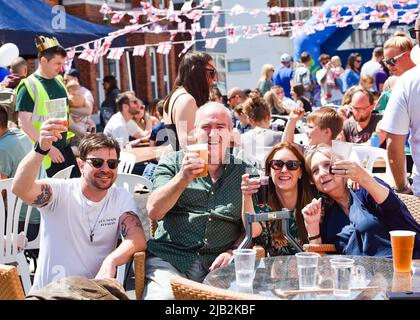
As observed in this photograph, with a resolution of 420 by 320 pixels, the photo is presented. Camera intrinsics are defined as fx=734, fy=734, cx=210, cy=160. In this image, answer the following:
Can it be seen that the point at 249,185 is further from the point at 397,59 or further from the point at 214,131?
the point at 397,59

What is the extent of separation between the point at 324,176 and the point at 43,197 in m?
1.43

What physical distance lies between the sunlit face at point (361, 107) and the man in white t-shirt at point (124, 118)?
3.33m

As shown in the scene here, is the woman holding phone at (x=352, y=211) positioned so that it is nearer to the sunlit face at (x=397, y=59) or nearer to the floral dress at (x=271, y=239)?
the floral dress at (x=271, y=239)

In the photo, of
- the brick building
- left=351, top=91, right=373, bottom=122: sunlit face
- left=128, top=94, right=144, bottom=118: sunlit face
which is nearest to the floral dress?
left=351, top=91, right=373, bottom=122: sunlit face

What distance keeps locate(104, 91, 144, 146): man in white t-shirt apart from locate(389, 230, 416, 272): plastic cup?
6457mm

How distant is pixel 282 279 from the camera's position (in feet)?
9.77

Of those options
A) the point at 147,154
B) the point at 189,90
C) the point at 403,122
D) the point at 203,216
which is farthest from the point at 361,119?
the point at 203,216

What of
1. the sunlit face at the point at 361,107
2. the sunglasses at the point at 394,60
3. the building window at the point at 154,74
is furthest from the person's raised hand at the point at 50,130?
Answer: the building window at the point at 154,74

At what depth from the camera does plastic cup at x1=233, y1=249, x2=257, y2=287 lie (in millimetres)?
2869

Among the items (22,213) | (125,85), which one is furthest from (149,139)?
(125,85)

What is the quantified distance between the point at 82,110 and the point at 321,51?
1090cm

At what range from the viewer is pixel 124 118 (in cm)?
967
